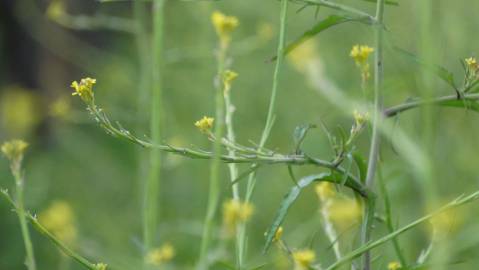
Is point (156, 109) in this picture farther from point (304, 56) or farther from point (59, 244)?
point (304, 56)

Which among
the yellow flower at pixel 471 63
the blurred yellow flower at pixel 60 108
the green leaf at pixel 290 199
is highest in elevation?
the blurred yellow flower at pixel 60 108

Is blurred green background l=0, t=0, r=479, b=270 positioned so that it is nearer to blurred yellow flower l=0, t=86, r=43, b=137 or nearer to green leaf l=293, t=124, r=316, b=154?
blurred yellow flower l=0, t=86, r=43, b=137

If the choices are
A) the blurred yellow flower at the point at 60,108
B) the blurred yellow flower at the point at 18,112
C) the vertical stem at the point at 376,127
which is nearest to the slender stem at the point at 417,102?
the vertical stem at the point at 376,127

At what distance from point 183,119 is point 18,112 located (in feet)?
2.75

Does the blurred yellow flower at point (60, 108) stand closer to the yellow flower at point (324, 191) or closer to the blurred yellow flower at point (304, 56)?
the blurred yellow flower at point (304, 56)

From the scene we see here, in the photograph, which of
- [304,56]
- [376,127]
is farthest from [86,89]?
[304,56]

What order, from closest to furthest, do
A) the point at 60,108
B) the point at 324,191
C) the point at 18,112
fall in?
the point at 324,191
the point at 60,108
the point at 18,112

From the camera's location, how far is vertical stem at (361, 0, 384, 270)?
0.90m

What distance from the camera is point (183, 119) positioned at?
13.0 feet

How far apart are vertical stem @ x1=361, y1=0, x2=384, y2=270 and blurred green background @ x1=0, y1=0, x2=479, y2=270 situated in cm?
91

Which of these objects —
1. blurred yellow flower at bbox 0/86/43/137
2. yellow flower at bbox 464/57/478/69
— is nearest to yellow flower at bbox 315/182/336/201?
yellow flower at bbox 464/57/478/69

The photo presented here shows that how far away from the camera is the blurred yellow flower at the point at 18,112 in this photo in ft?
13.8

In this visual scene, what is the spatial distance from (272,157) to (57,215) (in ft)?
2.35

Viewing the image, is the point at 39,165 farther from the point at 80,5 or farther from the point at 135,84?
the point at 80,5
